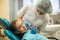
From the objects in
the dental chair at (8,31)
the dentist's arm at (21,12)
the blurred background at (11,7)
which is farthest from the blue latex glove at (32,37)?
the blurred background at (11,7)

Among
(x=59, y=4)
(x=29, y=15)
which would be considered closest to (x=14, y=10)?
(x=59, y=4)

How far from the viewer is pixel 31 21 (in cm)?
202

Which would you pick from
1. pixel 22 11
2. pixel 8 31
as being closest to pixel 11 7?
pixel 22 11

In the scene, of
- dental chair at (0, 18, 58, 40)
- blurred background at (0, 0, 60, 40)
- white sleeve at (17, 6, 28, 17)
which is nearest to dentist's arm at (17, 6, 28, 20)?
white sleeve at (17, 6, 28, 17)

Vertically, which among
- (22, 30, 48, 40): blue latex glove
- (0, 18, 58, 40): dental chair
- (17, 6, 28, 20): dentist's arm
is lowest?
(22, 30, 48, 40): blue latex glove

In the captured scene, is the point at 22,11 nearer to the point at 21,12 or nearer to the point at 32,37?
the point at 21,12

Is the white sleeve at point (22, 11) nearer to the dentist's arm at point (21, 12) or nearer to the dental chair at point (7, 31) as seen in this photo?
the dentist's arm at point (21, 12)

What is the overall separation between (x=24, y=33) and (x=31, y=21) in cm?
32

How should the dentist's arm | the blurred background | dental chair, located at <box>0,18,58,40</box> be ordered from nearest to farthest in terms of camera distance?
dental chair, located at <box>0,18,58,40</box> < the dentist's arm < the blurred background

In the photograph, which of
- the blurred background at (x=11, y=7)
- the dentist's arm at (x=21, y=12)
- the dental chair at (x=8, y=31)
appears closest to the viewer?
the dental chair at (x=8, y=31)

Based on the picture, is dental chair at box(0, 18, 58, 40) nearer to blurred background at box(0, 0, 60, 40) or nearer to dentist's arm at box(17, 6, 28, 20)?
dentist's arm at box(17, 6, 28, 20)

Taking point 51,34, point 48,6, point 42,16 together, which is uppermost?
point 48,6

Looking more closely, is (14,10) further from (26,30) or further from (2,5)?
(26,30)

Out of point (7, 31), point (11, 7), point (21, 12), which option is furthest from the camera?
point (11, 7)
